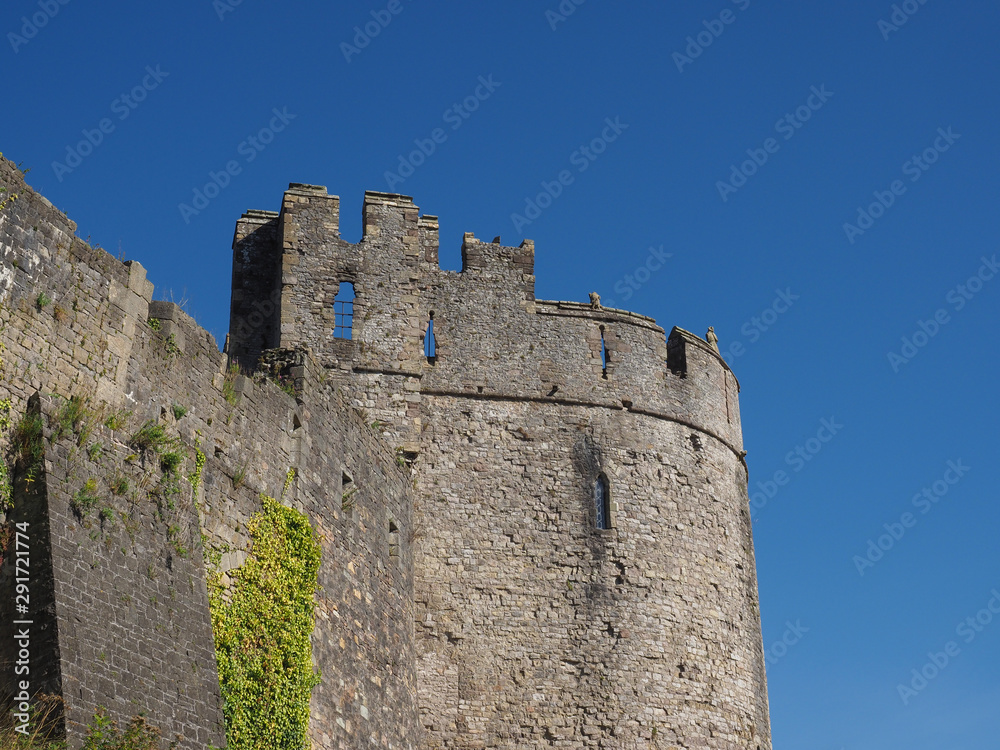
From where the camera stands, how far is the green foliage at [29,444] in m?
11.1

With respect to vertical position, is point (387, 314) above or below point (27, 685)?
above

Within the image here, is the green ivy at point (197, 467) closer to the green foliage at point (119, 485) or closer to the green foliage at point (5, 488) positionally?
the green foliage at point (119, 485)

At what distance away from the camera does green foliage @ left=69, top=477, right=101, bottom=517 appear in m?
11.3

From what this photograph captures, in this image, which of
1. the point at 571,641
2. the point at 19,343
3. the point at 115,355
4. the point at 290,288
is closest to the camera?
the point at 19,343

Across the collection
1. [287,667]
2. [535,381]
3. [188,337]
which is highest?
[535,381]

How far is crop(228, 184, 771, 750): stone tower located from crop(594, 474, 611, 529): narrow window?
1.4 inches

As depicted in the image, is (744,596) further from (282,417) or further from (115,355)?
(115,355)

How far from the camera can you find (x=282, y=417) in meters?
15.9

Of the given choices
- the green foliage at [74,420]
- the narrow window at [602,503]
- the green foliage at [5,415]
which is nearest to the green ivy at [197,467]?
the green foliage at [74,420]

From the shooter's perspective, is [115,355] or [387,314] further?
[387,314]

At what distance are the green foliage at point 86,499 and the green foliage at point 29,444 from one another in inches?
16.9

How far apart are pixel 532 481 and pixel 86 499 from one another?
10388 mm

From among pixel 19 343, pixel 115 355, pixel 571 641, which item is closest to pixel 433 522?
pixel 571 641

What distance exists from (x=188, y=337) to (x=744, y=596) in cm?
1176
